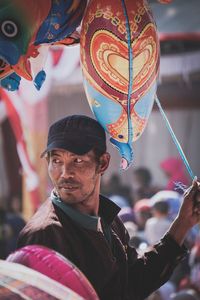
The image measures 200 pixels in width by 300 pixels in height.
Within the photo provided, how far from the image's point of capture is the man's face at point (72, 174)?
7.85 feet

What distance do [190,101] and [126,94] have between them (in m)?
6.77

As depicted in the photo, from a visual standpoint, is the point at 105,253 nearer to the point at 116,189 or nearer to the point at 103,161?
the point at 103,161

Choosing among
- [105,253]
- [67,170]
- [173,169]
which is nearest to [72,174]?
[67,170]

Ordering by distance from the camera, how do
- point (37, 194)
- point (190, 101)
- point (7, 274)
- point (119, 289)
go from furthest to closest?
point (190, 101) < point (37, 194) < point (119, 289) < point (7, 274)

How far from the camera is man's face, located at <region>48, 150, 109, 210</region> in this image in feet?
7.85

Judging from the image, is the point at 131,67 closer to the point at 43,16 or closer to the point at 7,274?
the point at 43,16

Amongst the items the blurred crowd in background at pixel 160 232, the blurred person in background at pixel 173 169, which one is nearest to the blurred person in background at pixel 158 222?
the blurred crowd in background at pixel 160 232

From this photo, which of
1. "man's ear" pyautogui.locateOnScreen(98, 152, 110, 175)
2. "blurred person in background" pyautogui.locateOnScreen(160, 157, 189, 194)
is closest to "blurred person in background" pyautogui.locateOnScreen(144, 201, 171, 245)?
"blurred person in background" pyautogui.locateOnScreen(160, 157, 189, 194)

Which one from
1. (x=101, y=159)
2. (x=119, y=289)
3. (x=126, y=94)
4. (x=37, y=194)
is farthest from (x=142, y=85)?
(x=37, y=194)

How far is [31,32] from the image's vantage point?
8.12 feet

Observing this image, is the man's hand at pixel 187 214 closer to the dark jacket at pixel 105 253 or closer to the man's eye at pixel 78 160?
the dark jacket at pixel 105 253

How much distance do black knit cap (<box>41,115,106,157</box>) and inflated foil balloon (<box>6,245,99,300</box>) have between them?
53 cm

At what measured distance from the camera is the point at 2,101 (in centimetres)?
837

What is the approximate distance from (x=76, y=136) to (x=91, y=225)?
30 centimetres
